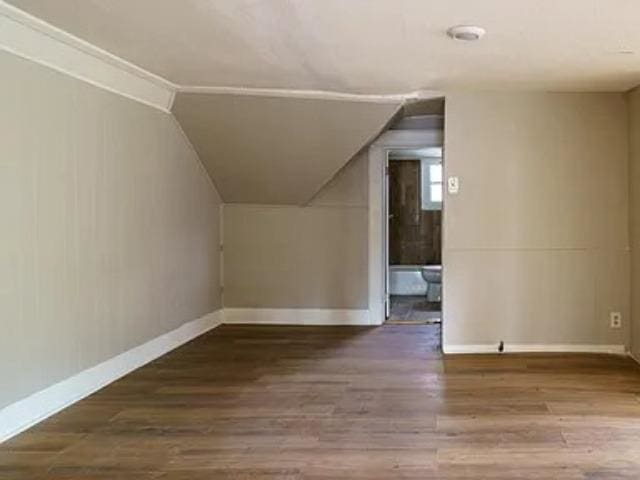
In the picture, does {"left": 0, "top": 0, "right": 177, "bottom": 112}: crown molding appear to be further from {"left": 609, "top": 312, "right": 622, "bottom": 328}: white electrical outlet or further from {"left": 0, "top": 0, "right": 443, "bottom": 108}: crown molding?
{"left": 609, "top": 312, "right": 622, "bottom": 328}: white electrical outlet

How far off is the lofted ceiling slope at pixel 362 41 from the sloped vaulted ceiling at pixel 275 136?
1.03 ft

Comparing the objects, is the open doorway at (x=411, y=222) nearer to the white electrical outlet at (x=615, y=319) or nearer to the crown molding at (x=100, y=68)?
the crown molding at (x=100, y=68)

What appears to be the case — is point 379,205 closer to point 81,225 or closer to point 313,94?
point 313,94

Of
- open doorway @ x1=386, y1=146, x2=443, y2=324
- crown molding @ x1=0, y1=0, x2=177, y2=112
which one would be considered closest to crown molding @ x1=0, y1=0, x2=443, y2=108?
crown molding @ x1=0, y1=0, x2=177, y2=112

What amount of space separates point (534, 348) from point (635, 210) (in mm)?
1220

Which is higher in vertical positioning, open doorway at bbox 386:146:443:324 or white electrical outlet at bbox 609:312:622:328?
open doorway at bbox 386:146:443:324

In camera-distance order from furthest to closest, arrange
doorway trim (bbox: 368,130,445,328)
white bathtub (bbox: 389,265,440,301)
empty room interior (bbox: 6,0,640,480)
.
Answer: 1. white bathtub (bbox: 389,265,440,301)
2. doorway trim (bbox: 368,130,445,328)
3. empty room interior (bbox: 6,0,640,480)

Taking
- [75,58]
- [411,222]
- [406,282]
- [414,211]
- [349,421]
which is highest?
[75,58]

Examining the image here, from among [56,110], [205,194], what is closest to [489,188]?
[205,194]

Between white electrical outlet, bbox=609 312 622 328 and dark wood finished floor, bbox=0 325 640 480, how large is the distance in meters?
0.28

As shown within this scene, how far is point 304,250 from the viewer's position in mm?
6328

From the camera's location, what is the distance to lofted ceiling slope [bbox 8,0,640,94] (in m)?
2.83

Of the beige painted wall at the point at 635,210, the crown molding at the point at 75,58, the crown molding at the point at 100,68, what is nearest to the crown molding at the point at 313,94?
the crown molding at the point at 100,68

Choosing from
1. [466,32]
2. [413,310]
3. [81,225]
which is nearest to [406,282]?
[413,310]
